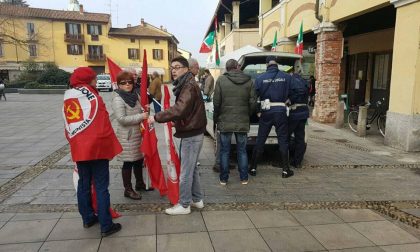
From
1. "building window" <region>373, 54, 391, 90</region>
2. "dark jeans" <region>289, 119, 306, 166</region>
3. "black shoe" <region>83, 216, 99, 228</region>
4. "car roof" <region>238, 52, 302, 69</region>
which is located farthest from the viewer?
"building window" <region>373, 54, 391, 90</region>

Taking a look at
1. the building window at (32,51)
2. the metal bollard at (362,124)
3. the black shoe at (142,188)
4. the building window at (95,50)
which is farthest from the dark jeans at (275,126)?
the building window at (32,51)

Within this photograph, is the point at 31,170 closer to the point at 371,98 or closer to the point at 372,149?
the point at 372,149

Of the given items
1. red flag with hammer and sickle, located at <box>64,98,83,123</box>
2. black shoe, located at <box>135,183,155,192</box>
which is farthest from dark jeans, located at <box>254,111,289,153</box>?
red flag with hammer and sickle, located at <box>64,98,83,123</box>

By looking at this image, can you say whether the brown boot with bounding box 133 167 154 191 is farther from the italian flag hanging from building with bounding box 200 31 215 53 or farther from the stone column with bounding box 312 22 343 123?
the italian flag hanging from building with bounding box 200 31 215 53

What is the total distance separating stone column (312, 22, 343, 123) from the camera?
11.2m

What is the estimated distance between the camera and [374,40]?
14.9 m

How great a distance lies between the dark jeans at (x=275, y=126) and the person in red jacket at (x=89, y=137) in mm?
2803

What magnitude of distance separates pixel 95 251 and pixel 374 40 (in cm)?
1519

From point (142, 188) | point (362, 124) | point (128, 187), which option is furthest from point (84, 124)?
point (362, 124)

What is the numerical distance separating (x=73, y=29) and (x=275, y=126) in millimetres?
52616

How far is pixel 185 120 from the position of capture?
3945mm

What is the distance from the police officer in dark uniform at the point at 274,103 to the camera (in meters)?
5.52

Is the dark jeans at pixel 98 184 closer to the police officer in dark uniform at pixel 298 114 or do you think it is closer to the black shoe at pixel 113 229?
the black shoe at pixel 113 229

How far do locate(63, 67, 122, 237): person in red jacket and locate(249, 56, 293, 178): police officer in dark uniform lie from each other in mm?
2811
